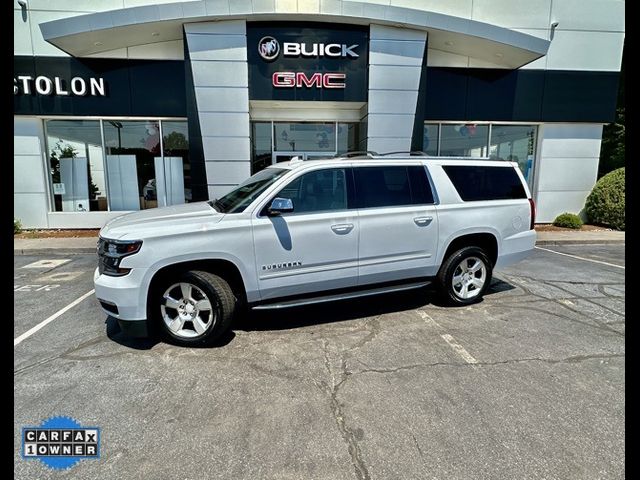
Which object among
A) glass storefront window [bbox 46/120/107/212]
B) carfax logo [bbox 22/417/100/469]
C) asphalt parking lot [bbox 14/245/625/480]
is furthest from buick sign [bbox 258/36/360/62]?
carfax logo [bbox 22/417/100/469]

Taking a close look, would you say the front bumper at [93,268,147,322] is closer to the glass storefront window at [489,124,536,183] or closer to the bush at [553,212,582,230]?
the glass storefront window at [489,124,536,183]

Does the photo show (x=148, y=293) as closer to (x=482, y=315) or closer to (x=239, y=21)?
(x=482, y=315)

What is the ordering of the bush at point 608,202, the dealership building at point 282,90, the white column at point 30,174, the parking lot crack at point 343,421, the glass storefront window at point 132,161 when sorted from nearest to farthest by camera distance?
the parking lot crack at point 343,421 → the dealership building at point 282,90 → the white column at point 30,174 → the glass storefront window at point 132,161 → the bush at point 608,202

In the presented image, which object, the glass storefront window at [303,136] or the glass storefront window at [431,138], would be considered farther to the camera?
the glass storefront window at [431,138]

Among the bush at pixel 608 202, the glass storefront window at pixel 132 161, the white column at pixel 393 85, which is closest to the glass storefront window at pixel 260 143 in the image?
the glass storefront window at pixel 132 161

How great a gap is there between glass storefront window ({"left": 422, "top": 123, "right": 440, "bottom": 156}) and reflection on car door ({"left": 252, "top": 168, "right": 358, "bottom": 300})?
29.0 feet

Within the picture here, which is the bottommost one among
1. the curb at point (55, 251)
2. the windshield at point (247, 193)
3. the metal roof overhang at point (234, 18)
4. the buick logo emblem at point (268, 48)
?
the curb at point (55, 251)

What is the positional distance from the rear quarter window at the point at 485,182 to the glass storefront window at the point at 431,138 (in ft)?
23.8

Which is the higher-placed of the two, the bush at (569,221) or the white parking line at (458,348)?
the bush at (569,221)

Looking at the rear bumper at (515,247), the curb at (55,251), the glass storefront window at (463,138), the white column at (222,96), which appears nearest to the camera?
the rear bumper at (515,247)

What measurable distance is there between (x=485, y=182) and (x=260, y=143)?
832 centimetres

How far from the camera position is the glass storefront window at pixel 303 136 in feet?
38.5

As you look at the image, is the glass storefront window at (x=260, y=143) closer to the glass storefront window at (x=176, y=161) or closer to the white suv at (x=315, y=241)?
the glass storefront window at (x=176, y=161)

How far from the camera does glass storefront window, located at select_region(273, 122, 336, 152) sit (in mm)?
11734
